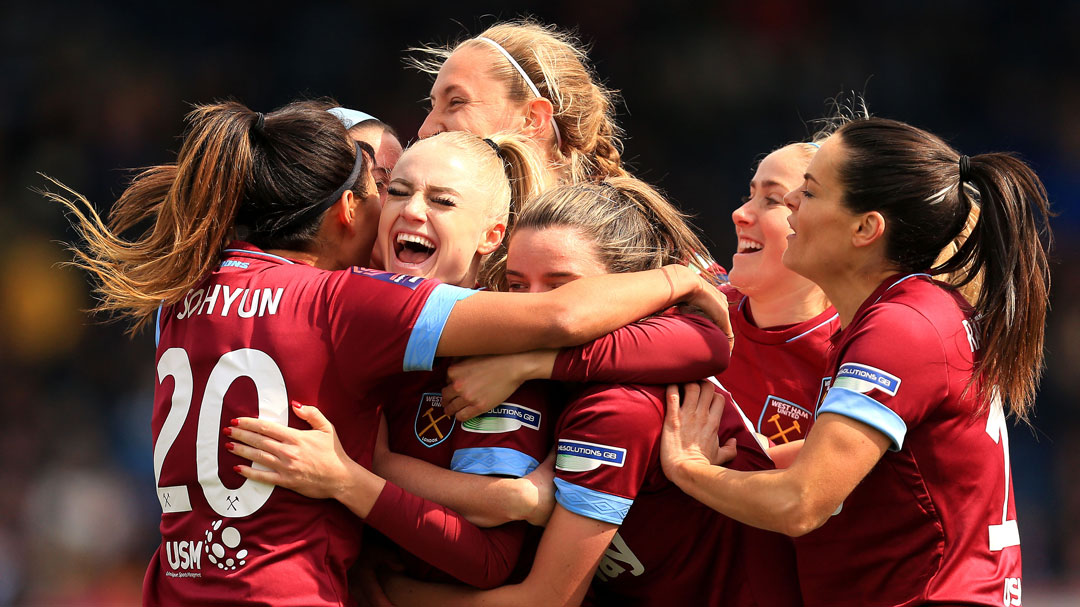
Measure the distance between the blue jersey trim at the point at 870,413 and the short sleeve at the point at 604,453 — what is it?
1.58 ft

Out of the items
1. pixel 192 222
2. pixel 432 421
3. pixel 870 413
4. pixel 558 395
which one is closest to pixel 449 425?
pixel 432 421

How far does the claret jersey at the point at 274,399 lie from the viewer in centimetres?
273

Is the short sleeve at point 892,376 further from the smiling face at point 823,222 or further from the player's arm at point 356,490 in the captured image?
the player's arm at point 356,490

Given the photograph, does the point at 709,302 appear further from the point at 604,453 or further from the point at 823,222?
the point at 604,453

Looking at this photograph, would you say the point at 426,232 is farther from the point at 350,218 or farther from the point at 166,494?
the point at 166,494

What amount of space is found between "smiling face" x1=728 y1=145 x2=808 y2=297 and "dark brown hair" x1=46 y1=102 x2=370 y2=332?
1601 mm

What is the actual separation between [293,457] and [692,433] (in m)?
1.02

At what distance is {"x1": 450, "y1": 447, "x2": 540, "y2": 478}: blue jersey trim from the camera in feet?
9.14

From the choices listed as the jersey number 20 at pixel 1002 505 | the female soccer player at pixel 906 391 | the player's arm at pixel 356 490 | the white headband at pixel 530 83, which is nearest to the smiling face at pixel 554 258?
the female soccer player at pixel 906 391

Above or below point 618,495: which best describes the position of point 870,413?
above

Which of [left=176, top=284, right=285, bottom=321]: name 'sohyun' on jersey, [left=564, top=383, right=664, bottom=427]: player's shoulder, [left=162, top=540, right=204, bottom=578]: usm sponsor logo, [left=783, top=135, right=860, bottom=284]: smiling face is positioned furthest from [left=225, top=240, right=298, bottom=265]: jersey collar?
[left=783, top=135, right=860, bottom=284]: smiling face

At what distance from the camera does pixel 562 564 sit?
9.04ft

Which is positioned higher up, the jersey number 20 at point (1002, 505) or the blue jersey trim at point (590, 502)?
the jersey number 20 at point (1002, 505)

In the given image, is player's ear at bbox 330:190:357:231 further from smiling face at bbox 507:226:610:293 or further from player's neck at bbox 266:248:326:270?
smiling face at bbox 507:226:610:293
